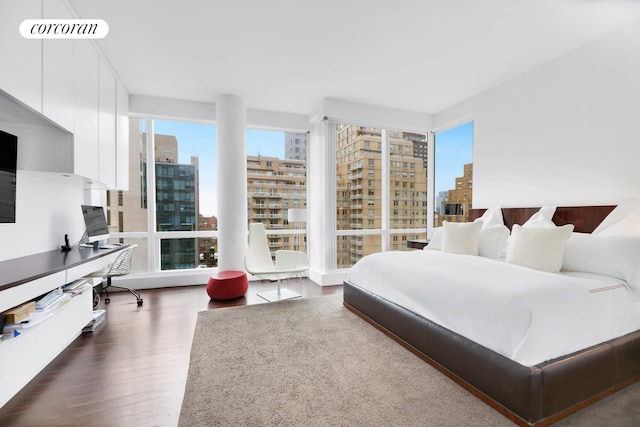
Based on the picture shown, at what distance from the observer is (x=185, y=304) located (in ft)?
12.5

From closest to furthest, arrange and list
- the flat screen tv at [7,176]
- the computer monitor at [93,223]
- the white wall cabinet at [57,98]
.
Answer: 1. the white wall cabinet at [57,98]
2. the flat screen tv at [7,176]
3. the computer monitor at [93,223]

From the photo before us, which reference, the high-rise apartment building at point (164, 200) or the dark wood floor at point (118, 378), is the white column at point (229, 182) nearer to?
the high-rise apartment building at point (164, 200)

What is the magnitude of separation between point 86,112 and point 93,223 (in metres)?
1.33

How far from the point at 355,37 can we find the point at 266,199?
3033 mm

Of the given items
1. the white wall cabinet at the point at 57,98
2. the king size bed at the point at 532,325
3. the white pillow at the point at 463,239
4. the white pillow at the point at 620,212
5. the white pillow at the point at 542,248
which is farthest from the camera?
the white pillow at the point at 463,239

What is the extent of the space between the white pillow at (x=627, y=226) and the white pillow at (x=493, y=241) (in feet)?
2.56

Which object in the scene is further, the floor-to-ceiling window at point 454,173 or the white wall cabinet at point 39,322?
the floor-to-ceiling window at point 454,173

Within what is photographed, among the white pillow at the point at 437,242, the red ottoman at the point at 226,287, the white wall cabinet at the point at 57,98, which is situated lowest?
the red ottoman at the point at 226,287

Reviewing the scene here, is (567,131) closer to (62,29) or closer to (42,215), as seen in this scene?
(62,29)

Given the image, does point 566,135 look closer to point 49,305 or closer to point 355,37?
point 355,37

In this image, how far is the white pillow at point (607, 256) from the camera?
2090mm

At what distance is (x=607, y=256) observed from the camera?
2236mm

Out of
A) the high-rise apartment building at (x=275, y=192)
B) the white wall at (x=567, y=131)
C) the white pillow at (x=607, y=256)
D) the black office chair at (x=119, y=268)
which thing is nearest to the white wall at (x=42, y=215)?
the black office chair at (x=119, y=268)

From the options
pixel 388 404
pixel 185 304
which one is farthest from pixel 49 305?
pixel 388 404
